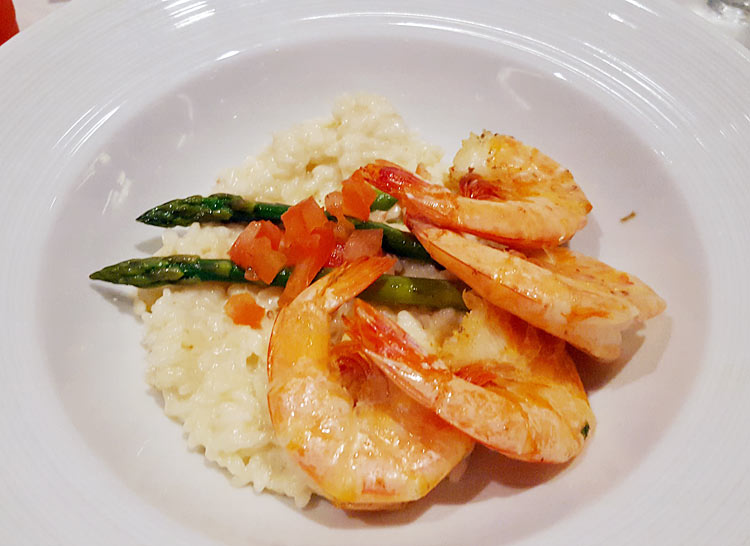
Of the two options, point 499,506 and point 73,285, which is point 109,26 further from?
point 499,506

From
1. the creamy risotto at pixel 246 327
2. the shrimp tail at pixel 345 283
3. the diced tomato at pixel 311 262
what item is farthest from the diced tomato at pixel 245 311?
the shrimp tail at pixel 345 283

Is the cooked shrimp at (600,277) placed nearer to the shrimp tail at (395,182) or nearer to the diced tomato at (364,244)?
the shrimp tail at (395,182)

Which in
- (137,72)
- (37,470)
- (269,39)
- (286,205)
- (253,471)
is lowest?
(253,471)

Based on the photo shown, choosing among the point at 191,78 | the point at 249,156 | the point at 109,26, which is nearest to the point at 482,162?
the point at 249,156

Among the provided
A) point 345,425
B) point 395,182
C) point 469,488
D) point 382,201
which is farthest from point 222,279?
point 469,488

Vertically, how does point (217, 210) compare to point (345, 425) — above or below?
below

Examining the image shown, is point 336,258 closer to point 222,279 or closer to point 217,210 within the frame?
point 222,279

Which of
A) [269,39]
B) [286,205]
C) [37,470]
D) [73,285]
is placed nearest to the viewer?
[37,470]
